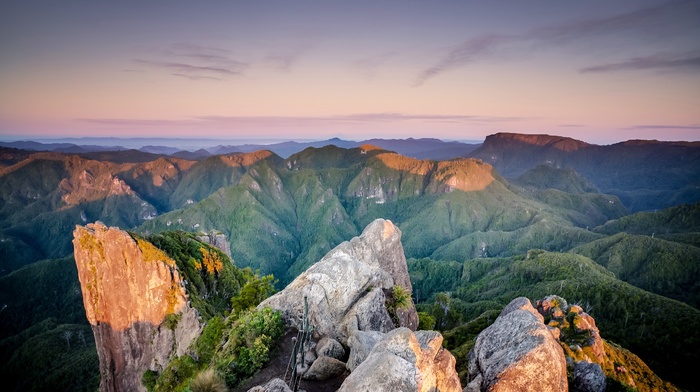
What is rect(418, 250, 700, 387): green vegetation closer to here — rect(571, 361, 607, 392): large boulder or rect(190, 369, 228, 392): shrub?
rect(571, 361, 607, 392): large boulder

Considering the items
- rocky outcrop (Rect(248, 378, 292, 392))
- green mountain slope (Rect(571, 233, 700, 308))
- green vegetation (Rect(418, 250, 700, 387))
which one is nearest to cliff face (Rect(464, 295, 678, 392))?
rocky outcrop (Rect(248, 378, 292, 392))

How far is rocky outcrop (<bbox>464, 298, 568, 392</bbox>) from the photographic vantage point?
42.9ft

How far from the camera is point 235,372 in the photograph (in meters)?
15.9

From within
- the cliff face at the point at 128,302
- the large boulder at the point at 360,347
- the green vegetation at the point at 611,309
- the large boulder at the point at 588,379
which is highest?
the large boulder at the point at 360,347

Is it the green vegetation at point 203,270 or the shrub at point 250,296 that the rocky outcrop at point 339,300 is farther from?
the green vegetation at point 203,270

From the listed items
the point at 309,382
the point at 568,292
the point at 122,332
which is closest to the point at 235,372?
the point at 309,382

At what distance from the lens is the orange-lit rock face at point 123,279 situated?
172 ft

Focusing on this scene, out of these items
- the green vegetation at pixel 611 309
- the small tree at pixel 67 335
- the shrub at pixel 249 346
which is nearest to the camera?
the shrub at pixel 249 346

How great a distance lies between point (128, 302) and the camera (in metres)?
54.2

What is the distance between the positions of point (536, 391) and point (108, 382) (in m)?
67.1

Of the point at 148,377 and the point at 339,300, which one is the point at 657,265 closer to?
the point at 339,300

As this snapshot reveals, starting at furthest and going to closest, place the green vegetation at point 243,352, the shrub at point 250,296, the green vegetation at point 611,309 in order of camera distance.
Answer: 1. the green vegetation at point 611,309
2. the shrub at point 250,296
3. the green vegetation at point 243,352

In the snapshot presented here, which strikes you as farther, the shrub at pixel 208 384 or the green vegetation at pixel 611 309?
the green vegetation at pixel 611 309

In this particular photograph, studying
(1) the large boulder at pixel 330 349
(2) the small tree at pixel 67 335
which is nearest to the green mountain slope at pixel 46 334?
(2) the small tree at pixel 67 335
